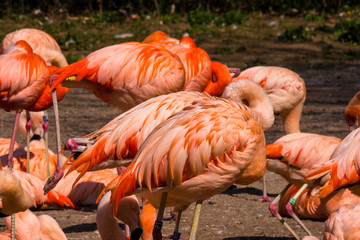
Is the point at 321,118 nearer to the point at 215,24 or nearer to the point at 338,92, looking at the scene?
the point at 338,92

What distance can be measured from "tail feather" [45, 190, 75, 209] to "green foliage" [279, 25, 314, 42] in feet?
26.6

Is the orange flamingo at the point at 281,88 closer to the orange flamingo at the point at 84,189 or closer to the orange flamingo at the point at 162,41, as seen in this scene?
the orange flamingo at the point at 162,41

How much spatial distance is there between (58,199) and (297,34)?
824 centimetres

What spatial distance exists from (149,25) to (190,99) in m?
9.54

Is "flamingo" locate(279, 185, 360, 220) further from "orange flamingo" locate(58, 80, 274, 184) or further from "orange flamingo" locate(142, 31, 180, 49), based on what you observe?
"orange flamingo" locate(142, 31, 180, 49)

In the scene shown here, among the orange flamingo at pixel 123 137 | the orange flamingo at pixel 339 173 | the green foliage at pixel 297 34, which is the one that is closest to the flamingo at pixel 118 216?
the orange flamingo at pixel 123 137

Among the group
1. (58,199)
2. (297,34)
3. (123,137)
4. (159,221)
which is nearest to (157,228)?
(159,221)

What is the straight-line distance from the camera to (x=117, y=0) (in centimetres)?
1534

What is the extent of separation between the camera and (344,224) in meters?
2.98

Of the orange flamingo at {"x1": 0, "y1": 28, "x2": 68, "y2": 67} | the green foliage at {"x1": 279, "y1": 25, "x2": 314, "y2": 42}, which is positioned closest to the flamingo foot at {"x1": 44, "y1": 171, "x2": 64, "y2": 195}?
the orange flamingo at {"x1": 0, "y1": 28, "x2": 68, "y2": 67}

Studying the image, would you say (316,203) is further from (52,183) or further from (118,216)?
(52,183)

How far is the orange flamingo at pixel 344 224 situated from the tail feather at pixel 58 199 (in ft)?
7.77

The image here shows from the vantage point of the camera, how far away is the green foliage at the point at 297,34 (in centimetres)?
1211

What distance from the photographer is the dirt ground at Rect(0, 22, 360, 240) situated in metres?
4.33
